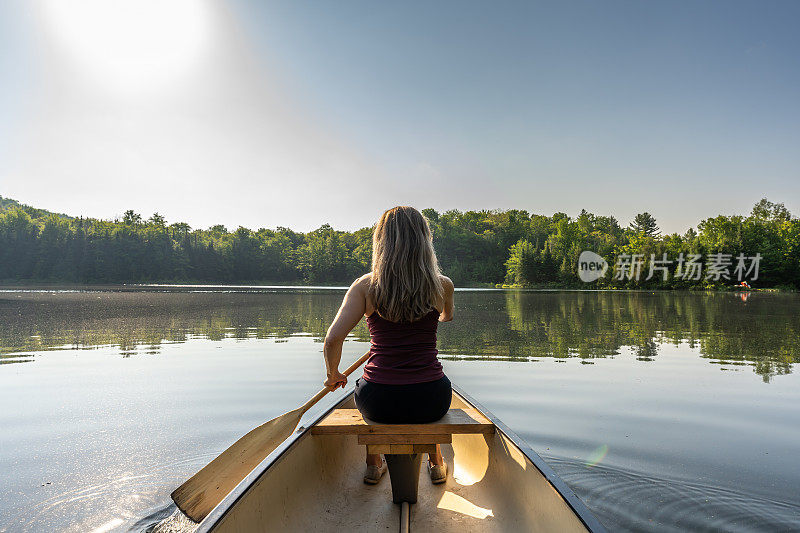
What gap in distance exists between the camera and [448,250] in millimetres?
97062

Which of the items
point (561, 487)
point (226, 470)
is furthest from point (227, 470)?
point (561, 487)

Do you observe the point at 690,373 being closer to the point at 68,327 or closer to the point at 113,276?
the point at 68,327

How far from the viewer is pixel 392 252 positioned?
2936 mm

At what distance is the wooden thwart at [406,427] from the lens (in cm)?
290

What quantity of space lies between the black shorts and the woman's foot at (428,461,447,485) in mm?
704

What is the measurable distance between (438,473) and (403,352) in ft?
3.66

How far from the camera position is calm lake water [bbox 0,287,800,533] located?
3727mm

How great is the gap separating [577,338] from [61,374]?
11397 mm

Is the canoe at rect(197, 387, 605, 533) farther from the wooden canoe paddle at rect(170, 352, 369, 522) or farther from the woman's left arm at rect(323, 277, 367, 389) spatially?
the woman's left arm at rect(323, 277, 367, 389)

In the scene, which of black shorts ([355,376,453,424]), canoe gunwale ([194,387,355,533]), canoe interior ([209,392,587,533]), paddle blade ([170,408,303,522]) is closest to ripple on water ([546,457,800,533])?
canoe interior ([209,392,587,533])

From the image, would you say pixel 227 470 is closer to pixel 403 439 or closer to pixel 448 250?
pixel 403 439

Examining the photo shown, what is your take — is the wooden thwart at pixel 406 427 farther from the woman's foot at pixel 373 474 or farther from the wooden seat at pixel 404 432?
the woman's foot at pixel 373 474

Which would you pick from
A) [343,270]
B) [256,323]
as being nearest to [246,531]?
[256,323]

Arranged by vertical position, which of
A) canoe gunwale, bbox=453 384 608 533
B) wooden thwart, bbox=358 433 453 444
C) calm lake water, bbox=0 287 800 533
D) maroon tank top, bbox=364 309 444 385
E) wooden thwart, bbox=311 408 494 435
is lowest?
calm lake water, bbox=0 287 800 533
